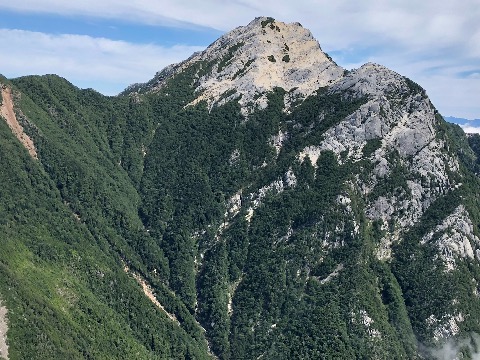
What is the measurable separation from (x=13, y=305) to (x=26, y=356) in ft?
61.2

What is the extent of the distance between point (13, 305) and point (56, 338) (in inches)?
683

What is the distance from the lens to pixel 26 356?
18488cm

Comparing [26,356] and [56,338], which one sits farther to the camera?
[56,338]

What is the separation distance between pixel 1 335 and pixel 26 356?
10031mm

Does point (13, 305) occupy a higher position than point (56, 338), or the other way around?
point (13, 305)

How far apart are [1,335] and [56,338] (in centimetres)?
1824

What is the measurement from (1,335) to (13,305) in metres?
12.1

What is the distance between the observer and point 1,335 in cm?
18562

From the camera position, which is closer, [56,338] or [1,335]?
[1,335]

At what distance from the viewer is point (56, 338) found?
197625 mm

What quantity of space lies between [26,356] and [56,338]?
45.8 ft

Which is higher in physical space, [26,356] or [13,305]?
[13,305]
